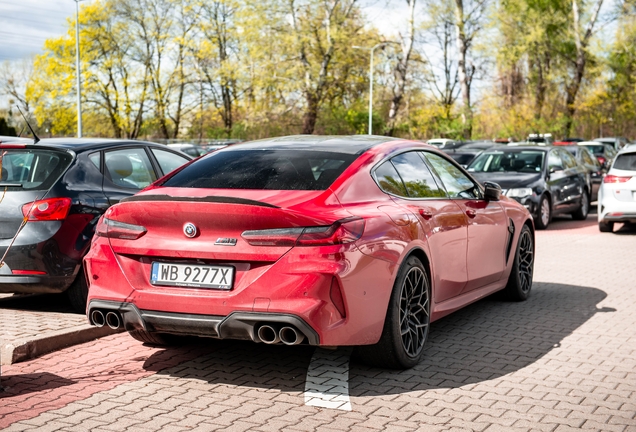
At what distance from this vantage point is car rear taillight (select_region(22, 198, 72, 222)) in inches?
276

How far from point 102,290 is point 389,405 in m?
1.89

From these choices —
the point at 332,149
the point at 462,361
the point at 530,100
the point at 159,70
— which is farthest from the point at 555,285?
the point at 159,70

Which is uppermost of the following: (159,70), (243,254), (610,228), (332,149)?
(159,70)

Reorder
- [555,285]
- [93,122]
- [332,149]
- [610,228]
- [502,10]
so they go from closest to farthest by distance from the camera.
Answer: [332,149], [555,285], [610,228], [502,10], [93,122]

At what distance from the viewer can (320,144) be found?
604 cm

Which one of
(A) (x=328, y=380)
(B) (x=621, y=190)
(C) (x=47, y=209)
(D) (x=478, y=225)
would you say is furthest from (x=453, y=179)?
(B) (x=621, y=190)

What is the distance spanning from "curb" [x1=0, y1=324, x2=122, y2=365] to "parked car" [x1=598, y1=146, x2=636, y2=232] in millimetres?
10985

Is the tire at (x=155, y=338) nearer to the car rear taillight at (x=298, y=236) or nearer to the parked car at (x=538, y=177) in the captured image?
the car rear taillight at (x=298, y=236)

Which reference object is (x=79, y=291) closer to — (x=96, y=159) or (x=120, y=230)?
(x=96, y=159)

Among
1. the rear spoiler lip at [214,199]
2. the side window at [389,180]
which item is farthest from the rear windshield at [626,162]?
the rear spoiler lip at [214,199]

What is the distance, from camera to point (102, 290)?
531 centimetres

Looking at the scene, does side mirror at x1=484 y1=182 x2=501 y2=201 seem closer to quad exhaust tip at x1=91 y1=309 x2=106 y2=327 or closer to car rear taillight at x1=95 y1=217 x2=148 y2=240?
car rear taillight at x1=95 y1=217 x2=148 y2=240

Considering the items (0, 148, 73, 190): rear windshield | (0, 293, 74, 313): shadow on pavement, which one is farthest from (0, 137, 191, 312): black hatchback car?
(0, 293, 74, 313): shadow on pavement

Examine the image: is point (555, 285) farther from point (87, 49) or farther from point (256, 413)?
point (87, 49)
